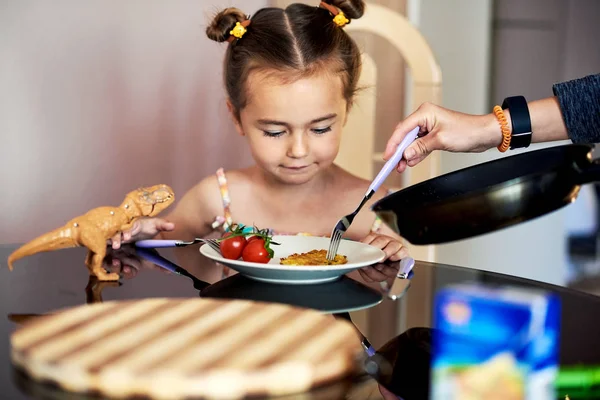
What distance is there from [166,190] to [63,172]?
53.3 inches

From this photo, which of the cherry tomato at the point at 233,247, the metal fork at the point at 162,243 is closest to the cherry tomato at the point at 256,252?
the cherry tomato at the point at 233,247

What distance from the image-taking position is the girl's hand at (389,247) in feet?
4.57

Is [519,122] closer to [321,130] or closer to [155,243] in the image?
[321,130]

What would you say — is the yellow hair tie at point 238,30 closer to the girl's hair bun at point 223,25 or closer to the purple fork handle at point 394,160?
the girl's hair bun at point 223,25

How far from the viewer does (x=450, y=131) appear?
1.50 m

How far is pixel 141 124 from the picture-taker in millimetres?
2684

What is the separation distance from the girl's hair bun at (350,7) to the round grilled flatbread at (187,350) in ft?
4.11

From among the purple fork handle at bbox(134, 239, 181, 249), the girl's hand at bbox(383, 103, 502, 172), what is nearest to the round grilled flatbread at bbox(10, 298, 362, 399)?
the purple fork handle at bbox(134, 239, 181, 249)

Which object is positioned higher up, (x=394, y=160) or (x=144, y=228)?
(x=394, y=160)

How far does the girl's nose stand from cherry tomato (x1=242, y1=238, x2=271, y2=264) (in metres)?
0.59

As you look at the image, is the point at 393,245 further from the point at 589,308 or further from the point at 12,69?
the point at 12,69

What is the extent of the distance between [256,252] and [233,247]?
0.05 meters

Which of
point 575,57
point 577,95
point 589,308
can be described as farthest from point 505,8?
point 589,308

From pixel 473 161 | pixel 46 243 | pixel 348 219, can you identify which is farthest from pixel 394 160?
pixel 473 161
